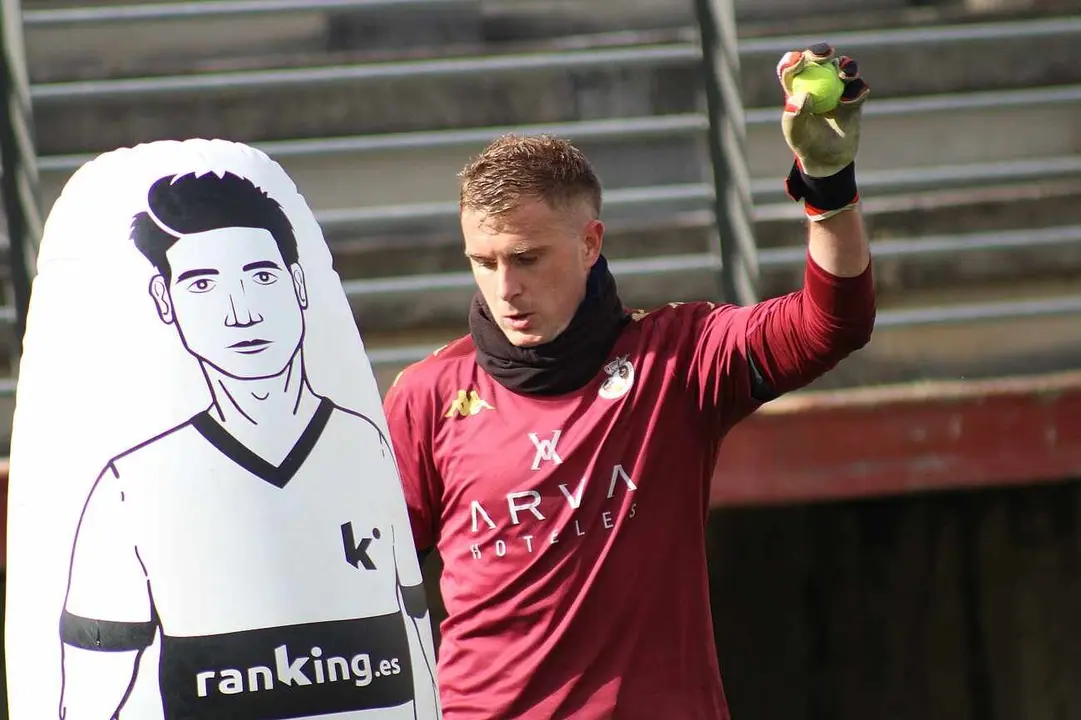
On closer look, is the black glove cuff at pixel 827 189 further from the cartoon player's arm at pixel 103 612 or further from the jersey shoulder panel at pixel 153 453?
the cartoon player's arm at pixel 103 612

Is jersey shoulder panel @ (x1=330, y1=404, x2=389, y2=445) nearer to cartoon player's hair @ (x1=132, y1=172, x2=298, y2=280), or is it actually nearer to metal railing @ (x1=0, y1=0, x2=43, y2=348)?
cartoon player's hair @ (x1=132, y1=172, x2=298, y2=280)

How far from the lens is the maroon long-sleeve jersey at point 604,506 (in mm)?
2664

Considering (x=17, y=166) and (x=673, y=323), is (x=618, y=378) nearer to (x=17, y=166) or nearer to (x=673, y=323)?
(x=673, y=323)

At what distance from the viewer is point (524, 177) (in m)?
2.77

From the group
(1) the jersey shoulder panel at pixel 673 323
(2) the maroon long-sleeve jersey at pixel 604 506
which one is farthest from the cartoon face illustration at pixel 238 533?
(1) the jersey shoulder panel at pixel 673 323

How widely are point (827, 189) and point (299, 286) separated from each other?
0.87 metres

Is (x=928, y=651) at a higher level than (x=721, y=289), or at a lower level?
lower

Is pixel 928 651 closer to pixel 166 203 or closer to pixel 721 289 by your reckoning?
pixel 721 289

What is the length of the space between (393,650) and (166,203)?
78 centimetres

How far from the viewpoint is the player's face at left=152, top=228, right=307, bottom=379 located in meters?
2.35

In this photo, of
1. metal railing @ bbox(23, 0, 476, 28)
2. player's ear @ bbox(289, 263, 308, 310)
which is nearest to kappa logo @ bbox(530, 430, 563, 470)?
player's ear @ bbox(289, 263, 308, 310)

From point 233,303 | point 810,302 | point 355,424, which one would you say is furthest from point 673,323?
point 233,303

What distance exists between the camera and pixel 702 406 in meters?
2.82

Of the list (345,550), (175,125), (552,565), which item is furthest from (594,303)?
(175,125)
